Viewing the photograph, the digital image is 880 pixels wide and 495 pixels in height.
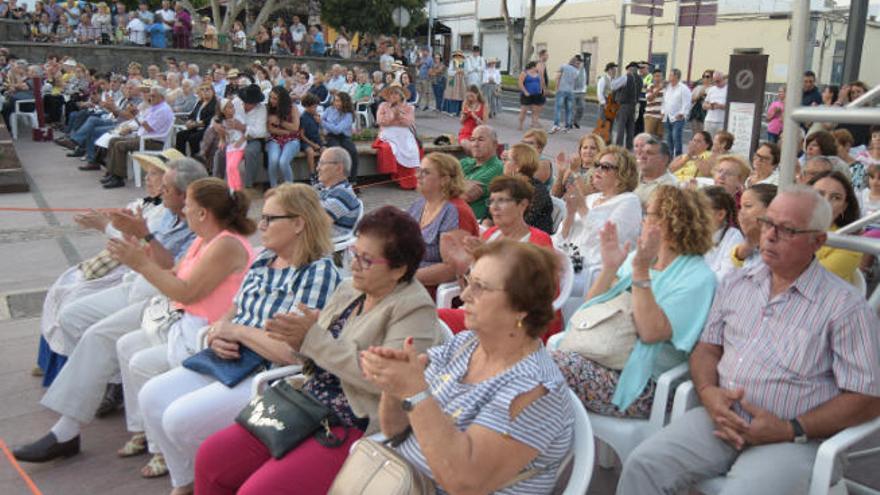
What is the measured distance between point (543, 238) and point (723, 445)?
5.48 ft

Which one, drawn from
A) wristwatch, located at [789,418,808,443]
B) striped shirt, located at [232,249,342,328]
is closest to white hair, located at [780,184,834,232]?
wristwatch, located at [789,418,808,443]

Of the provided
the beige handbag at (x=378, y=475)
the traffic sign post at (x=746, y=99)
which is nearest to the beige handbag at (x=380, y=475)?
the beige handbag at (x=378, y=475)

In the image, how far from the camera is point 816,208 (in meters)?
2.47

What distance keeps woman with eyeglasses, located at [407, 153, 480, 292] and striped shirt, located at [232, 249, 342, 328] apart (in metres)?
1.18

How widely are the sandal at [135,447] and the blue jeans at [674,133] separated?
1116 cm

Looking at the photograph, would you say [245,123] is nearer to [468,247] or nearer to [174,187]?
[174,187]

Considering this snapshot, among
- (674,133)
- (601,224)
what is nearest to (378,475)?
(601,224)

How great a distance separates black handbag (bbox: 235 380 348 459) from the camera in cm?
245

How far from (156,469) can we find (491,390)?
2.00 meters

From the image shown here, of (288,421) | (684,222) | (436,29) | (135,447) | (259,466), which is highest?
(436,29)

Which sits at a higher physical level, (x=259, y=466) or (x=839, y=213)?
(x=839, y=213)

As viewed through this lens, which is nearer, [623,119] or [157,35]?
[623,119]

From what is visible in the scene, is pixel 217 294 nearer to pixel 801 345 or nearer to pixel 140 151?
pixel 801 345

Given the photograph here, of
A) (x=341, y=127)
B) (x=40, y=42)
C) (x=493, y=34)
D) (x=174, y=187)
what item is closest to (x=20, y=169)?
(x=341, y=127)
